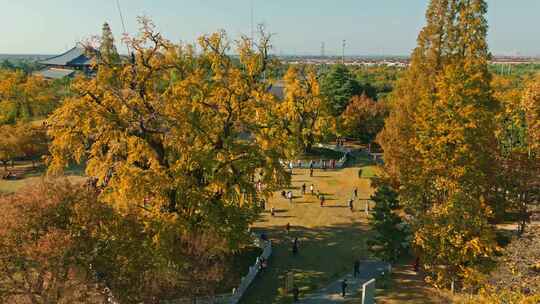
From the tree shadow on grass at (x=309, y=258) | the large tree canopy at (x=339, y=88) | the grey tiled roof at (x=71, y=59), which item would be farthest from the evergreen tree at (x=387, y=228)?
the grey tiled roof at (x=71, y=59)

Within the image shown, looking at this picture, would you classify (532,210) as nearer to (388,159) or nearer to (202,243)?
(388,159)

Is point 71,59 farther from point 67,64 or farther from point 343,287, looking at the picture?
point 343,287

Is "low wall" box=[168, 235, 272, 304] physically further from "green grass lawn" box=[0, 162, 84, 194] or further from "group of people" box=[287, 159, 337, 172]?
"green grass lawn" box=[0, 162, 84, 194]

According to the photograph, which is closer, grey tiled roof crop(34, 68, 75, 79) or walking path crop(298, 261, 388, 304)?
walking path crop(298, 261, 388, 304)

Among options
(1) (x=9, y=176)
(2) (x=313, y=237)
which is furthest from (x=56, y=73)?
(2) (x=313, y=237)

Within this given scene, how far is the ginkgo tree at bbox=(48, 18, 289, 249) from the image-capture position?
18047 millimetres

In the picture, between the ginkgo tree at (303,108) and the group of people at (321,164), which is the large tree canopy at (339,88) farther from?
the group of people at (321,164)

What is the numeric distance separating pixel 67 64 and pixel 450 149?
2919 inches

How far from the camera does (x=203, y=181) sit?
20.3m

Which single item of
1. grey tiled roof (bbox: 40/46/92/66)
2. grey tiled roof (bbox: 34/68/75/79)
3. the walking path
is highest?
grey tiled roof (bbox: 40/46/92/66)

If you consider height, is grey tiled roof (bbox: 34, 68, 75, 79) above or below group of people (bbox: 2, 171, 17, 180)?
above

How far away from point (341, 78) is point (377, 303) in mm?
43549

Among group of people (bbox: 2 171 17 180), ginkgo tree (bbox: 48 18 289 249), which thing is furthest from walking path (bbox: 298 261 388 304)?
group of people (bbox: 2 171 17 180)

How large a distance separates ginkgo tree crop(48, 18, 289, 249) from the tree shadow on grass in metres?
3.11
